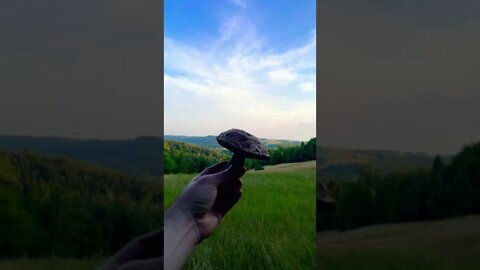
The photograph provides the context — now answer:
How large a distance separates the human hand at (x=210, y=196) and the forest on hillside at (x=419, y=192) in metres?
1.12

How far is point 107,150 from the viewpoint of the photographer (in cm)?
296

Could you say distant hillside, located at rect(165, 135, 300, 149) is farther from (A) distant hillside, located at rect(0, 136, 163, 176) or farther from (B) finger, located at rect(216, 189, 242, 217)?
(A) distant hillside, located at rect(0, 136, 163, 176)

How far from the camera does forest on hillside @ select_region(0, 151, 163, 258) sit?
2.88 metres

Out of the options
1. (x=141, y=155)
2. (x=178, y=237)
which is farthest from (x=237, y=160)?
(x=141, y=155)

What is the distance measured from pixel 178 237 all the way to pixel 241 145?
0.91m

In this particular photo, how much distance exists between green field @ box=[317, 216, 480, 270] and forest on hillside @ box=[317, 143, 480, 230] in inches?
2.6

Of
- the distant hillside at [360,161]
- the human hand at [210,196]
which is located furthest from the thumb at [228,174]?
the distant hillside at [360,161]

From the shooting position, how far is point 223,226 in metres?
4.04

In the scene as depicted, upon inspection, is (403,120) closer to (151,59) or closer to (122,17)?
(151,59)

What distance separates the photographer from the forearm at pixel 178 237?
3.46m

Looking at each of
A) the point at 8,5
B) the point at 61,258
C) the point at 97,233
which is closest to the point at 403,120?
the point at 97,233

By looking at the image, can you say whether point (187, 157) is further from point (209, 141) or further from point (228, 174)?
point (228, 174)

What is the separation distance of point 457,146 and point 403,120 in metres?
0.39

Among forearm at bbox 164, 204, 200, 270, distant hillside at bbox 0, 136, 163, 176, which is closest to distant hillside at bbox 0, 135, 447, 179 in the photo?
distant hillside at bbox 0, 136, 163, 176
